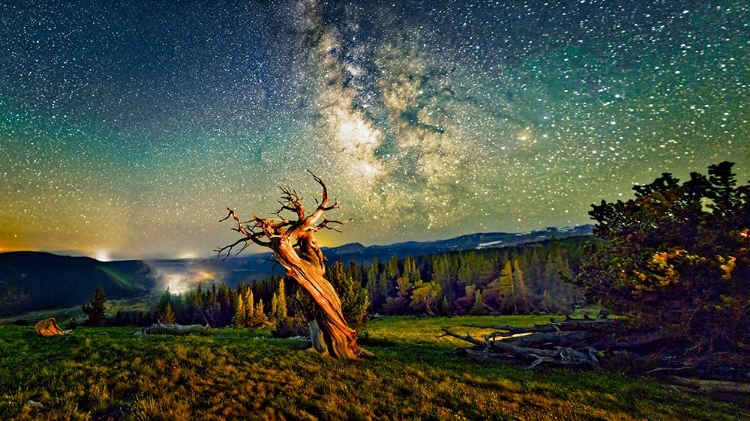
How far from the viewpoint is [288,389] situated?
11.3m

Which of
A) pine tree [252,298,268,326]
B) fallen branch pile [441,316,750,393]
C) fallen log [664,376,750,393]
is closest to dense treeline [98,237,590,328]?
pine tree [252,298,268,326]

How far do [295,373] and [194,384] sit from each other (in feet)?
12.9

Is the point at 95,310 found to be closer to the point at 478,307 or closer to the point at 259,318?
the point at 259,318

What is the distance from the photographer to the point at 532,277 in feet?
335

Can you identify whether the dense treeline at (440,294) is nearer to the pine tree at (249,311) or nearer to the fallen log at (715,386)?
the pine tree at (249,311)

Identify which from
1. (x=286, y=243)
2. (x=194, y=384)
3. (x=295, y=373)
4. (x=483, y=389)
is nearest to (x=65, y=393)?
(x=194, y=384)

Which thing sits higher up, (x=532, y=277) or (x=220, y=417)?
(x=220, y=417)

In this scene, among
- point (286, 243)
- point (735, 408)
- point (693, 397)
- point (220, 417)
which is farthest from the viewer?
point (286, 243)

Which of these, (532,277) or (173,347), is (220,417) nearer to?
(173,347)

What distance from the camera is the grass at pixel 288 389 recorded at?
29.4ft

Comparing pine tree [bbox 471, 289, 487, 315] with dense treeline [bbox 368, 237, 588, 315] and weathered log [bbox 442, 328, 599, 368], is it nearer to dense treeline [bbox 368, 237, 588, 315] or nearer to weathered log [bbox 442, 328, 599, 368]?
dense treeline [bbox 368, 237, 588, 315]

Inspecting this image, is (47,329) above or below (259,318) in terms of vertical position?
above

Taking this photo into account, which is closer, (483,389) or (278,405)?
(278,405)

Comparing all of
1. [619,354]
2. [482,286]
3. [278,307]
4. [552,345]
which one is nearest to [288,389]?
[619,354]
